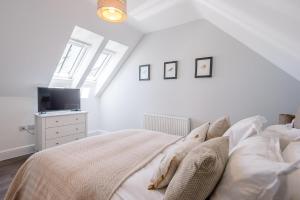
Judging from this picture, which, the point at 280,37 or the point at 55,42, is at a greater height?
the point at 55,42

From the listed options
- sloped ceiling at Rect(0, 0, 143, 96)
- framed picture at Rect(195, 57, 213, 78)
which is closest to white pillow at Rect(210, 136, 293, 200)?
framed picture at Rect(195, 57, 213, 78)

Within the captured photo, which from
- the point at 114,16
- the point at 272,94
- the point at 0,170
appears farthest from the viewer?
the point at 0,170

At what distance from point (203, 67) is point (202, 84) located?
29 cm

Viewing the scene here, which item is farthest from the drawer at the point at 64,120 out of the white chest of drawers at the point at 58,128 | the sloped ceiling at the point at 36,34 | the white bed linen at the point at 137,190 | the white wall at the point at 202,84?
the white bed linen at the point at 137,190

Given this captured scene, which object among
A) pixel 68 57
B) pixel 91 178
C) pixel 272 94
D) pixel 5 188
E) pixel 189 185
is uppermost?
pixel 68 57

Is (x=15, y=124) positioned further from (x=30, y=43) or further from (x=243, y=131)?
(x=243, y=131)

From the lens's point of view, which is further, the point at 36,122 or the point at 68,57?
the point at 68,57

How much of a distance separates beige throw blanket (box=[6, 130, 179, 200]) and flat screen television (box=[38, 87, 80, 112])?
1835 millimetres

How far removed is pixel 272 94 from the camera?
229 centimetres

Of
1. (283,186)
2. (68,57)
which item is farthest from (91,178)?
(68,57)

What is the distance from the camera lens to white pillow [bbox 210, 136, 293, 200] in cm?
67

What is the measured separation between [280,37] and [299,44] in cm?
21

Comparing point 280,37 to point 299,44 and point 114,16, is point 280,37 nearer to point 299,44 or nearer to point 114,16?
point 299,44

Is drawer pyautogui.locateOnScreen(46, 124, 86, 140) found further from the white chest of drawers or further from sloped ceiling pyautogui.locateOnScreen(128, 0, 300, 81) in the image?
sloped ceiling pyautogui.locateOnScreen(128, 0, 300, 81)
